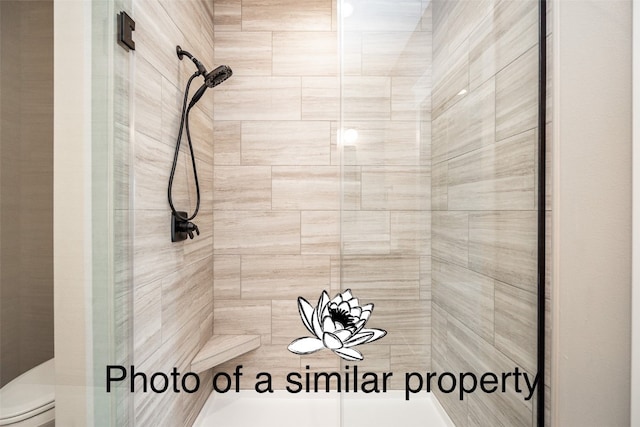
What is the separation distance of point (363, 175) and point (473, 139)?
0.97ft

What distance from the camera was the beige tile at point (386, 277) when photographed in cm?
105

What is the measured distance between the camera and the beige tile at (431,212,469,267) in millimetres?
1029

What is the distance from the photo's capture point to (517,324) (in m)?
1.01

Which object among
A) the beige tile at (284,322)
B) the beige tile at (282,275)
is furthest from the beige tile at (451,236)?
the beige tile at (284,322)

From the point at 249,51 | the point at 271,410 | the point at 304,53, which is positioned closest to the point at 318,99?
the point at 304,53

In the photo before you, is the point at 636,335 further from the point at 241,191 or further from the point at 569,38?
the point at 241,191

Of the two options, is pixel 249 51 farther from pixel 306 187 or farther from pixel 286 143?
pixel 306 187

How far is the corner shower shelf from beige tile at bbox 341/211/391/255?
1.00 meters

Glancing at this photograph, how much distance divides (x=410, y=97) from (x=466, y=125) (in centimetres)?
16

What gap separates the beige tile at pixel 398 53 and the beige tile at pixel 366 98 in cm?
3

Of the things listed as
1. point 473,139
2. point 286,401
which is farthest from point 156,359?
point 473,139

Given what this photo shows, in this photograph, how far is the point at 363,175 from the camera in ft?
3.50

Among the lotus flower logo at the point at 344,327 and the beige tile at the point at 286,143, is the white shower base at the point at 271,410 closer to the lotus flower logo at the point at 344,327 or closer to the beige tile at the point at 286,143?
the lotus flower logo at the point at 344,327

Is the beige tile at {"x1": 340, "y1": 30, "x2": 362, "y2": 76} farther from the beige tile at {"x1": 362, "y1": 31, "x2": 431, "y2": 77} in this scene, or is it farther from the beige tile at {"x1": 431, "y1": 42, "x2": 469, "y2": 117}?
the beige tile at {"x1": 431, "y1": 42, "x2": 469, "y2": 117}
